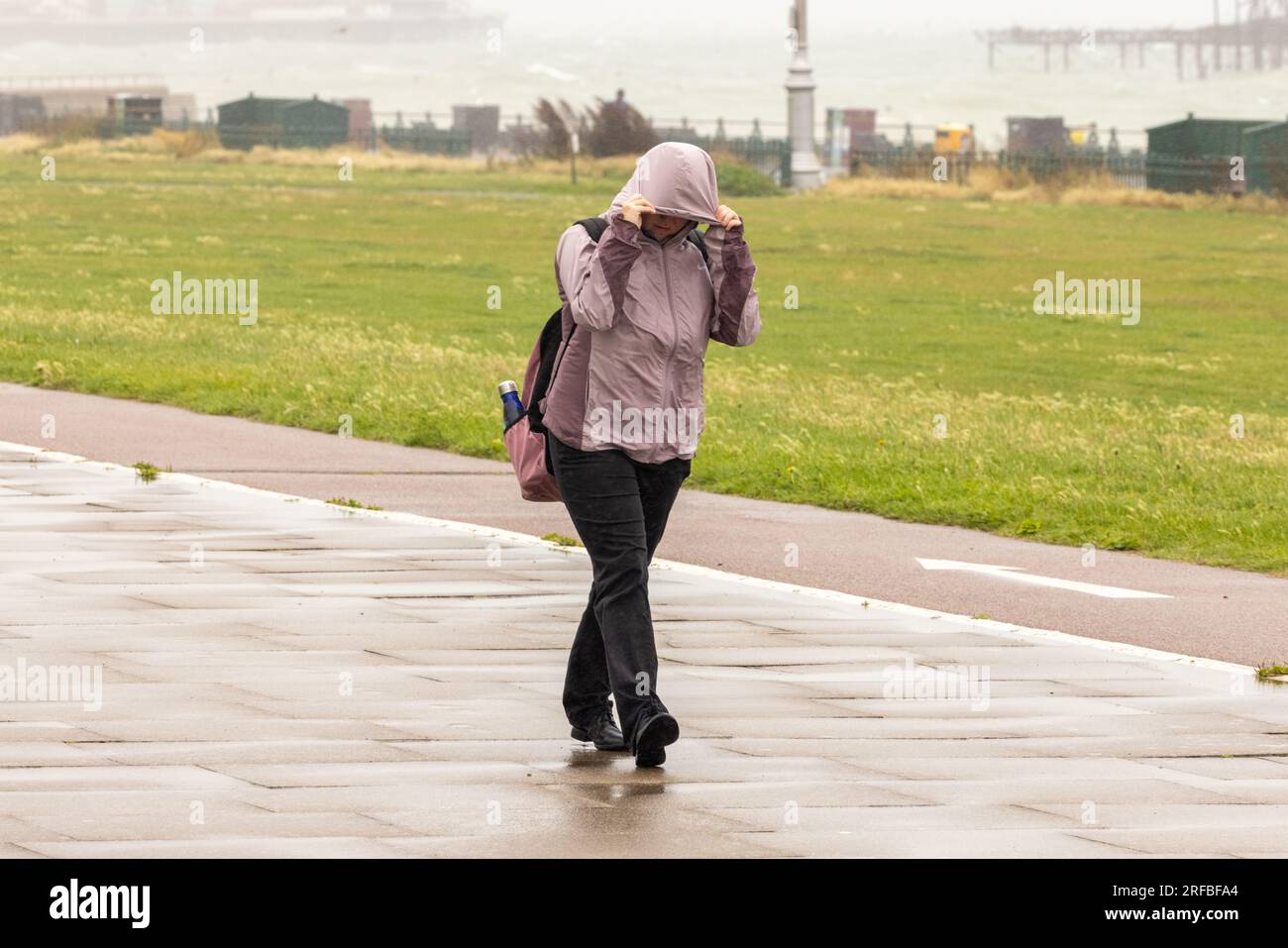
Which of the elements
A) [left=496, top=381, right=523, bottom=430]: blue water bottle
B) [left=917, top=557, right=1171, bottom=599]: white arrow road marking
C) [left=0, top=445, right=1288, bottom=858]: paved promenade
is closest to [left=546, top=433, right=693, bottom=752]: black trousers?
[left=496, top=381, right=523, bottom=430]: blue water bottle

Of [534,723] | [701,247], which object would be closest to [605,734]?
[534,723]

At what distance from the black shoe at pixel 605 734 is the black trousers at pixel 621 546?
0.76 ft

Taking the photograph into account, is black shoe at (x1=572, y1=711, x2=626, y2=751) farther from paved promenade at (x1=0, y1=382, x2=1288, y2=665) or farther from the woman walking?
paved promenade at (x1=0, y1=382, x2=1288, y2=665)

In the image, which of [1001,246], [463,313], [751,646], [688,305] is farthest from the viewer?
[1001,246]

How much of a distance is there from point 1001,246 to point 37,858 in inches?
1376

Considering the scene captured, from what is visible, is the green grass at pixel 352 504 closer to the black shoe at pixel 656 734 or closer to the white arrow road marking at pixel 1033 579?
the white arrow road marking at pixel 1033 579

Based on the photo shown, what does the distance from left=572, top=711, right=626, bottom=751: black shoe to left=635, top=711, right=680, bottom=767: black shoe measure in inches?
14.8

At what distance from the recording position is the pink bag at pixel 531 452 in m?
7.59

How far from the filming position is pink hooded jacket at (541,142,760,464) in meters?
7.15

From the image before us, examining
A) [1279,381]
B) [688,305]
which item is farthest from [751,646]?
[1279,381]

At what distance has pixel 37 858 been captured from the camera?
20.0ft

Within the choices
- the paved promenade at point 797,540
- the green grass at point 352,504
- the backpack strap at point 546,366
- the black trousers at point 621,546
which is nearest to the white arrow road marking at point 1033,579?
the paved promenade at point 797,540

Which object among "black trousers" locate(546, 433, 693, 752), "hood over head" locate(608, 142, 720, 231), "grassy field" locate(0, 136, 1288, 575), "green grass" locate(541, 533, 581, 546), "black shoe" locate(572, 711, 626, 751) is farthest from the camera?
"grassy field" locate(0, 136, 1288, 575)
